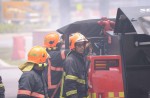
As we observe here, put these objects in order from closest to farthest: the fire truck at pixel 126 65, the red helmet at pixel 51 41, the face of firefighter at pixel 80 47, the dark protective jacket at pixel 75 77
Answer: the fire truck at pixel 126 65, the dark protective jacket at pixel 75 77, the face of firefighter at pixel 80 47, the red helmet at pixel 51 41

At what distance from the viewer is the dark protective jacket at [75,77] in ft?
22.0

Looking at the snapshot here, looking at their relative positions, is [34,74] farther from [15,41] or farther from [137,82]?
[15,41]

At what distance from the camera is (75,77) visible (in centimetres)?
675

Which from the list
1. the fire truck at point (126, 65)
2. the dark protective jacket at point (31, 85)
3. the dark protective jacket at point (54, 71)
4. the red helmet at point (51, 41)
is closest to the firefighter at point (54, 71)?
the dark protective jacket at point (54, 71)

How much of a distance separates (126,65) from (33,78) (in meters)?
1.36

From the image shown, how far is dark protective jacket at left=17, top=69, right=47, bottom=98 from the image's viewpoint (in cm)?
593

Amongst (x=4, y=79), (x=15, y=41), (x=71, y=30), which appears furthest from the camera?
(x=15, y=41)

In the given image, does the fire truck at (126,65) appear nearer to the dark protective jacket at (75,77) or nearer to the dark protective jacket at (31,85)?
the dark protective jacket at (75,77)

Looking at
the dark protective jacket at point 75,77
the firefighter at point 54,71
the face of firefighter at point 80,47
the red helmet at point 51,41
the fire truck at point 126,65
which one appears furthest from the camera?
the red helmet at point 51,41

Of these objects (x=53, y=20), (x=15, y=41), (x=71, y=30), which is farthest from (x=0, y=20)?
(x=71, y=30)

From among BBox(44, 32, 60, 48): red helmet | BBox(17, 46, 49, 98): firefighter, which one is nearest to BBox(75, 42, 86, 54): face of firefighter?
BBox(17, 46, 49, 98): firefighter

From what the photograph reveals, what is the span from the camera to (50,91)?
835 centimetres

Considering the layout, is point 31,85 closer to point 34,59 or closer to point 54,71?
point 34,59

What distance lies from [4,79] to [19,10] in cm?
3596
